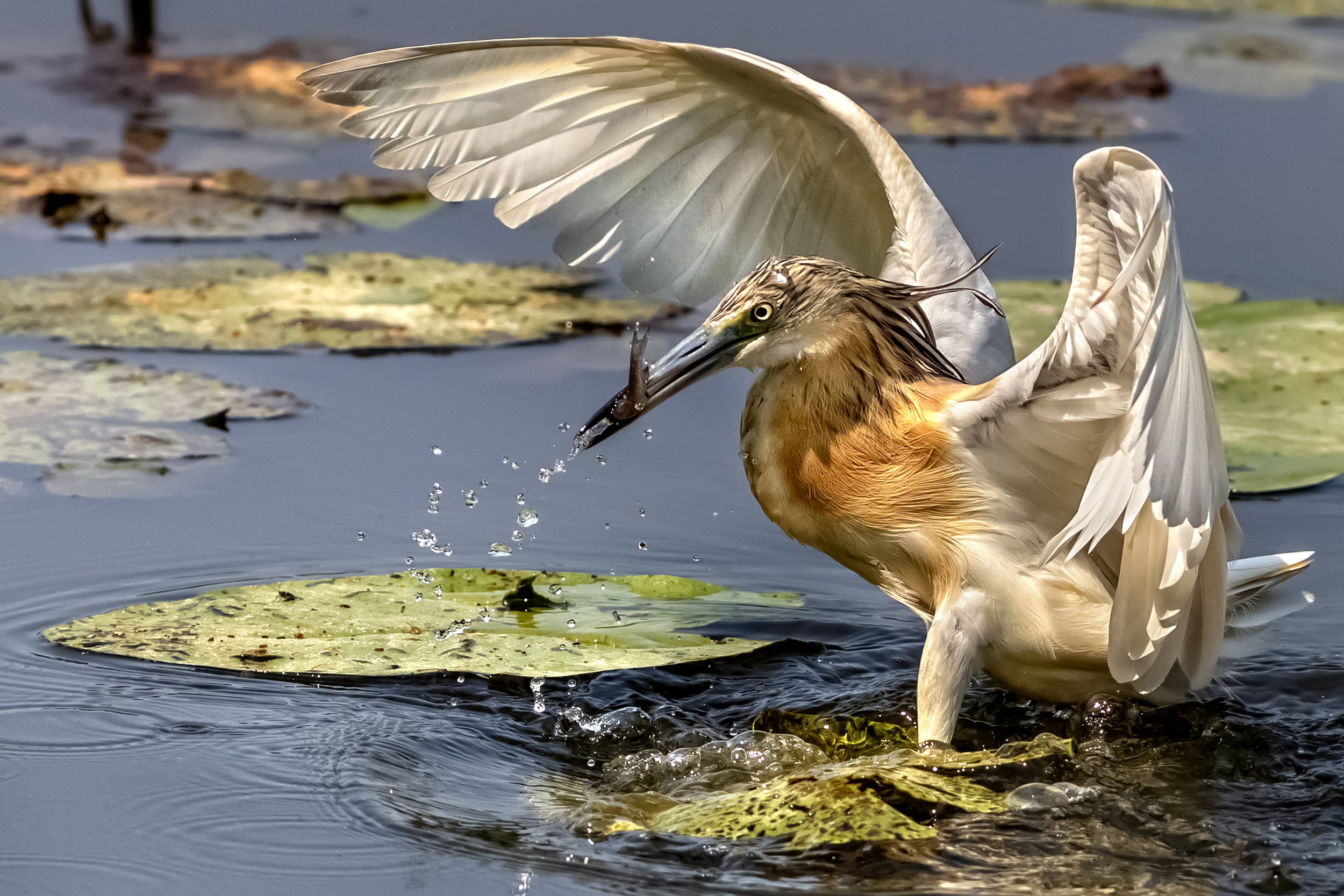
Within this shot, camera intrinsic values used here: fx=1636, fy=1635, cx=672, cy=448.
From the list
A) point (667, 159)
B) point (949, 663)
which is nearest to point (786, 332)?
point (949, 663)

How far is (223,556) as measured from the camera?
4.04 metres

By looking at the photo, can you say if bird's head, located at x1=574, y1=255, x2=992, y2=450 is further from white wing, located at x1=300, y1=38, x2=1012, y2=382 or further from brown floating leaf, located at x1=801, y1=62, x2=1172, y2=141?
brown floating leaf, located at x1=801, y1=62, x2=1172, y2=141

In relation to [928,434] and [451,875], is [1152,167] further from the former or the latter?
[451,875]

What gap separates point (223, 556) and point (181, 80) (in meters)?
6.11

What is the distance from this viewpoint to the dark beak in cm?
327

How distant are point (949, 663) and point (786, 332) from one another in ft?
2.44

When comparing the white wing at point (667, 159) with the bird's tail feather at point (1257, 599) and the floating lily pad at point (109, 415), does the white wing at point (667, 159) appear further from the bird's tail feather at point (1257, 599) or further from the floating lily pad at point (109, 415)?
the floating lily pad at point (109, 415)

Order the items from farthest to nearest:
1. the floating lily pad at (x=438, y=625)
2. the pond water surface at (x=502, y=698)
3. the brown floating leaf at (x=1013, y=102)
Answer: the brown floating leaf at (x=1013, y=102), the floating lily pad at (x=438, y=625), the pond water surface at (x=502, y=698)

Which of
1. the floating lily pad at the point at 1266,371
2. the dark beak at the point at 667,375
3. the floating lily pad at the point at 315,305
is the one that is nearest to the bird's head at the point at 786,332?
the dark beak at the point at 667,375

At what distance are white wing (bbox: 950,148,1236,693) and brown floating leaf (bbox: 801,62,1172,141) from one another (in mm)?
5176

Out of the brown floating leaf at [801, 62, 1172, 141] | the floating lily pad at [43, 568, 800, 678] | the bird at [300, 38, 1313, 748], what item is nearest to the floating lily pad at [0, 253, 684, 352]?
the bird at [300, 38, 1313, 748]

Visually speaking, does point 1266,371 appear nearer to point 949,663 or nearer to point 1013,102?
point 949,663

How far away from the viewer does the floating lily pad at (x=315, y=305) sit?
5.39 metres

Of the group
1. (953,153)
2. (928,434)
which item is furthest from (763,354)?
(953,153)
